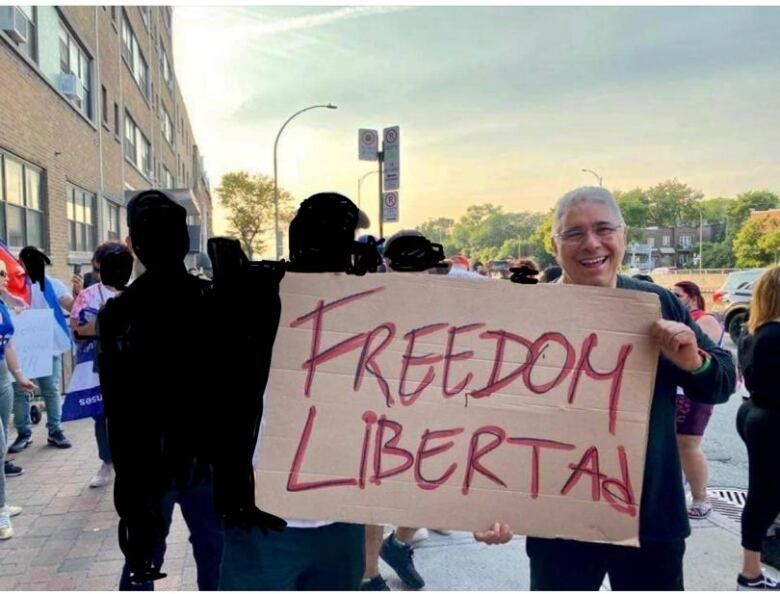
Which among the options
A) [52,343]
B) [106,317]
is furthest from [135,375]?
[52,343]

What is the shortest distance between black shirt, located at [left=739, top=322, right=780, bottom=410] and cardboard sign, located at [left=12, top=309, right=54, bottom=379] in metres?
4.84

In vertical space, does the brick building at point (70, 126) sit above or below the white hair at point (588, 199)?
above

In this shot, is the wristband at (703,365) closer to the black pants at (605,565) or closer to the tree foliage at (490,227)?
the black pants at (605,565)

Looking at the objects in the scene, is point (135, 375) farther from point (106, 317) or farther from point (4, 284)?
point (4, 284)

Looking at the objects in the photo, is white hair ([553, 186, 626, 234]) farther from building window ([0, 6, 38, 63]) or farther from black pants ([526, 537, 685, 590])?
building window ([0, 6, 38, 63])

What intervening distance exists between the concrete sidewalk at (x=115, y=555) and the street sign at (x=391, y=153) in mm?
5489

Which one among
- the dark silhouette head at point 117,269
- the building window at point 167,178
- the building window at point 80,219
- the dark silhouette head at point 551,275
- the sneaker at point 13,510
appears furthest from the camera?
the building window at point 167,178

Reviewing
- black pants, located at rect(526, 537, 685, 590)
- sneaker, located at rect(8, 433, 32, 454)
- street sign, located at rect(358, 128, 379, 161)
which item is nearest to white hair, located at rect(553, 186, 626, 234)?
black pants, located at rect(526, 537, 685, 590)

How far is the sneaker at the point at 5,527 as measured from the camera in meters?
3.45

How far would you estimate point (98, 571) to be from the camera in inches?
123

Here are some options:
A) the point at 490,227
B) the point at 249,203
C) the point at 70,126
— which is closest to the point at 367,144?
the point at 70,126

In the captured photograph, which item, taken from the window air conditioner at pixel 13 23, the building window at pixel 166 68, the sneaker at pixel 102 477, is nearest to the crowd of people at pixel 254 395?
the sneaker at pixel 102 477

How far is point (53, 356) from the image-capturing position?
4.80 m

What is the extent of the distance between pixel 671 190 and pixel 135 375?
106 meters
